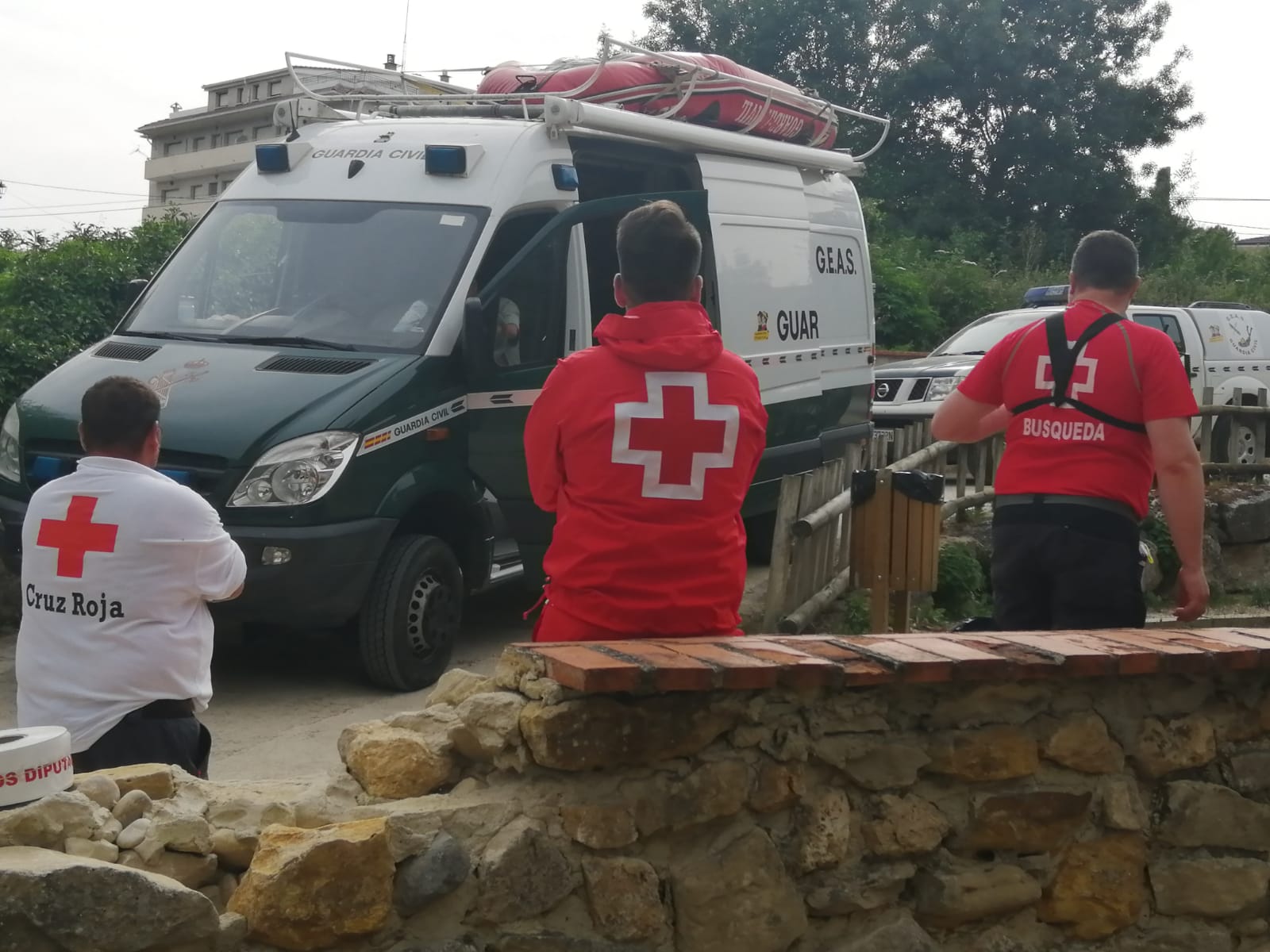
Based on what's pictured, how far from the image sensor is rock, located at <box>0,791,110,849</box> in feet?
8.14

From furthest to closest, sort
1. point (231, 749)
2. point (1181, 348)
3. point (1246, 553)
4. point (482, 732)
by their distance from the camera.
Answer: point (1181, 348) → point (1246, 553) → point (231, 749) → point (482, 732)

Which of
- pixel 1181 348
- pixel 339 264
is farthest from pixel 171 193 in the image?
pixel 339 264

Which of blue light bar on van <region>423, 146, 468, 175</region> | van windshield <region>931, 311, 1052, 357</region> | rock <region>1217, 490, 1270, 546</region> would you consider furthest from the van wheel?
blue light bar on van <region>423, 146, 468, 175</region>

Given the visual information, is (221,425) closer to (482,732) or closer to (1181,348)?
(482,732)

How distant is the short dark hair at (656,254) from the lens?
3.31m

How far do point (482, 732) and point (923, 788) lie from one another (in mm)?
980

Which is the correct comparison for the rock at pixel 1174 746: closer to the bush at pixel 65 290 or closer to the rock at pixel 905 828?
the rock at pixel 905 828

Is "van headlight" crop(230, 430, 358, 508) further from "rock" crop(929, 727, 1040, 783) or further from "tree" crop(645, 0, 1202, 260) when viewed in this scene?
"tree" crop(645, 0, 1202, 260)

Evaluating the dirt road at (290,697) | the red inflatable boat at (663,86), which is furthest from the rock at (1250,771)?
the red inflatable boat at (663,86)

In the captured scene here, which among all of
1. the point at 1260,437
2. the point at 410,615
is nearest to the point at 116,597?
the point at 410,615

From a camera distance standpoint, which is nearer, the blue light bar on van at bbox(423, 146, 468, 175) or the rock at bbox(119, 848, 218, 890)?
the rock at bbox(119, 848, 218, 890)

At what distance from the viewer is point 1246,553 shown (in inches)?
461

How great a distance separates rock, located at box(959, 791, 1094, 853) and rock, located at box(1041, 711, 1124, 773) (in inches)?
2.8

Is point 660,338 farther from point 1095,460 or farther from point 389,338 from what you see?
point 389,338
